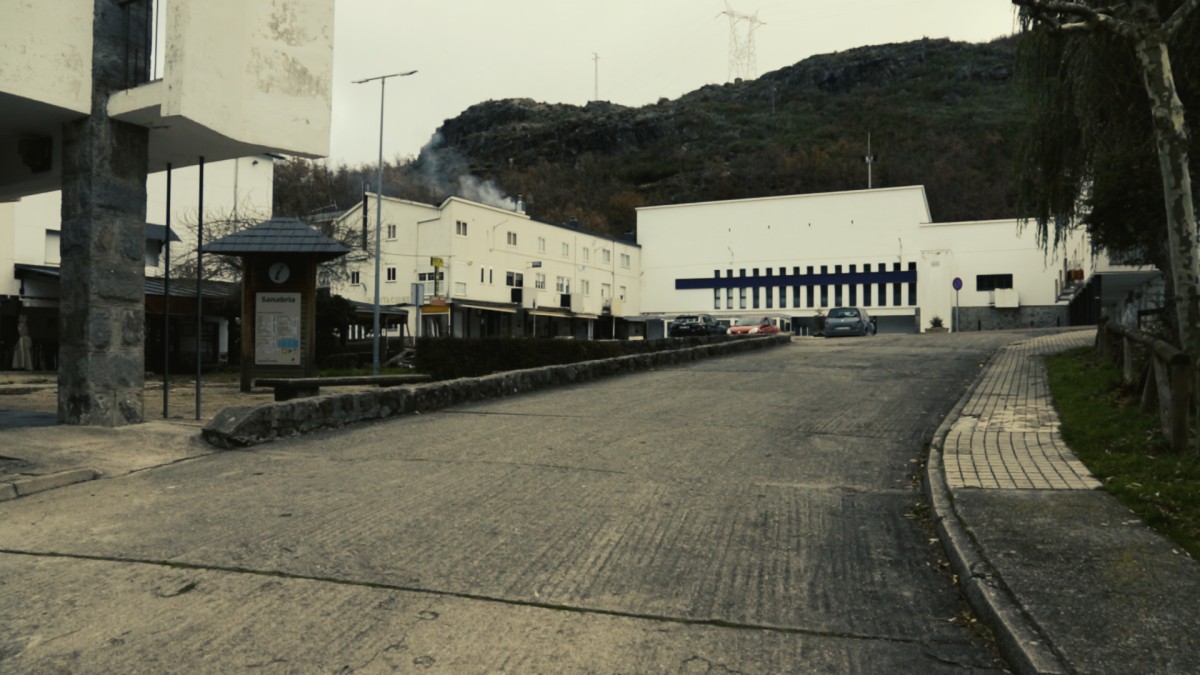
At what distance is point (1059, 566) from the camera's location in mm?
4480

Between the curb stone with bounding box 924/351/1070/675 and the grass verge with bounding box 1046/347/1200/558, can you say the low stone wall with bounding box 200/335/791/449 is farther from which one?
the grass verge with bounding box 1046/347/1200/558

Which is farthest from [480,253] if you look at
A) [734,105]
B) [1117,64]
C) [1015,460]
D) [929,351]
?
[734,105]

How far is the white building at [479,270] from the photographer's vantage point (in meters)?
54.0

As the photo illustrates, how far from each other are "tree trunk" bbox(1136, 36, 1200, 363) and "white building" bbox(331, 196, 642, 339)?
4208 cm

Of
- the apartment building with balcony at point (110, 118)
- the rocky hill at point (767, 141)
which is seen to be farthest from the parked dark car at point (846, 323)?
the rocky hill at point (767, 141)

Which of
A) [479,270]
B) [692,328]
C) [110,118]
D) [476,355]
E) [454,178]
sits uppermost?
[454,178]

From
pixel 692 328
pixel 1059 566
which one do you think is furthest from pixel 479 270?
pixel 1059 566

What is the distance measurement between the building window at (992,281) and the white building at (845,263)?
0.08 m

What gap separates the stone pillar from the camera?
9.33 meters

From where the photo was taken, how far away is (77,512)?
616 cm

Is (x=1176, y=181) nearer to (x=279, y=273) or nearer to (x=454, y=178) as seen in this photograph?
(x=279, y=273)

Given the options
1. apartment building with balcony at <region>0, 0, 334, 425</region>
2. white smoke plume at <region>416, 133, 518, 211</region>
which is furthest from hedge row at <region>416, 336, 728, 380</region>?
white smoke plume at <region>416, 133, 518, 211</region>

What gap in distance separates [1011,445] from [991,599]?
4.79 metres

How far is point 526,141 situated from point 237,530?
556 ft
